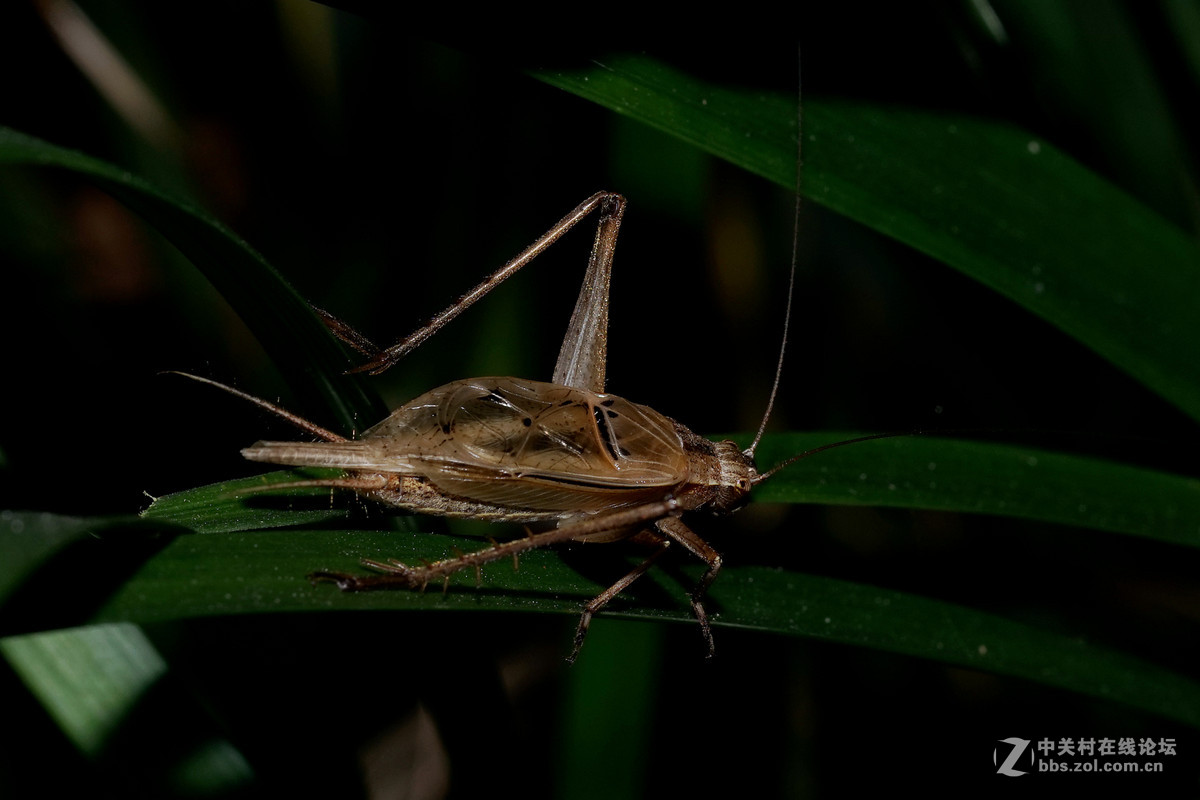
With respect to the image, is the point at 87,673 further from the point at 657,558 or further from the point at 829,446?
the point at 829,446

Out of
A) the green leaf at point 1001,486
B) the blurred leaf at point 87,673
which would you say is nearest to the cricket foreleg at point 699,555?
the green leaf at point 1001,486

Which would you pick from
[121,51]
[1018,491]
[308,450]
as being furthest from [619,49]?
[121,51]

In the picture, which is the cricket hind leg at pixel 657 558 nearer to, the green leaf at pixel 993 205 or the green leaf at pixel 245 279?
the green leaf at pixel 245 279

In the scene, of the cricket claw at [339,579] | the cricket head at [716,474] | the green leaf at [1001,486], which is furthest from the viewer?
the cricket head at [716,474]

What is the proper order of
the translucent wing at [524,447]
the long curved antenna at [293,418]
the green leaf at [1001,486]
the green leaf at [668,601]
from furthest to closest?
the green leaf at [1001,486], the translucent wing at [524,447], the long curved antenna at [293,418], the green leaf at [668,601]

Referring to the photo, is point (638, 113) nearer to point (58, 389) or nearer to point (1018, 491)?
point (1018, 491)

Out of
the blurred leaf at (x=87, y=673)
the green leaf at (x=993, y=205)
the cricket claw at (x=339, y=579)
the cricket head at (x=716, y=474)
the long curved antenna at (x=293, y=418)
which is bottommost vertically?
the blurred leaf at (x=87, y=673)
